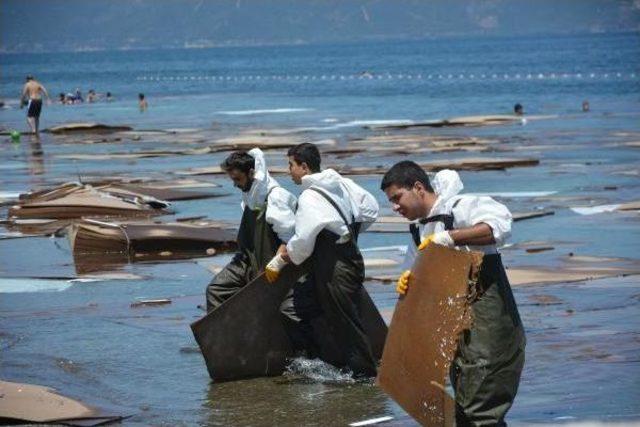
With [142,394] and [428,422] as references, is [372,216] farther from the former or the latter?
[428,422]

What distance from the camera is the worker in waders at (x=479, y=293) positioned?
23.5ft

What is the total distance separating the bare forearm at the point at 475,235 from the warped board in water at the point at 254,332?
109 inches

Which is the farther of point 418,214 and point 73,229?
point 73,229

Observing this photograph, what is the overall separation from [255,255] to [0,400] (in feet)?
6.67

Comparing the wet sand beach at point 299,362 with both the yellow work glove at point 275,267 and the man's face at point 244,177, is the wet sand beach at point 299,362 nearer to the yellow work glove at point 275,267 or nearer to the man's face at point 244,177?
the yellow work glove at point 275,267

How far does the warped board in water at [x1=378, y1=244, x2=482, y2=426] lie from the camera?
715 centimetres

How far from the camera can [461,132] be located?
38531mm

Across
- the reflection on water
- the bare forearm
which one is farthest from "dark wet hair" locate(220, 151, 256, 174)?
the bare forearm

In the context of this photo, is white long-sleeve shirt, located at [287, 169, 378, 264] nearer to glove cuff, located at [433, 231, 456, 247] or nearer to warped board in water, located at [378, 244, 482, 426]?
warped board in water, located at [378, 244, 482, 426]

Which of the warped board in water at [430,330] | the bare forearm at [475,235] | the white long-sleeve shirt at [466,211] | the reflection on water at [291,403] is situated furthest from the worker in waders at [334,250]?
the bare forearm at [475,235]

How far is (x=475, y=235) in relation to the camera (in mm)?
7094

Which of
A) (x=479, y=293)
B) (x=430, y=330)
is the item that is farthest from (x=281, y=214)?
(x=479, y=293)

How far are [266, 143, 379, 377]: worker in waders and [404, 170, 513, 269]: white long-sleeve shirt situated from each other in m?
2.03

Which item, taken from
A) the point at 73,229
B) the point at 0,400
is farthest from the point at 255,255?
the point at 73,229
